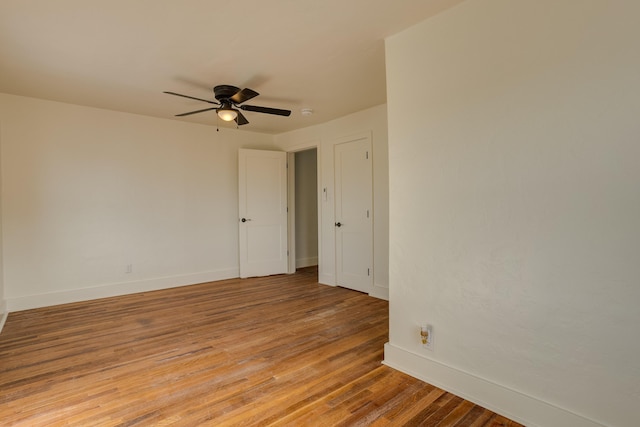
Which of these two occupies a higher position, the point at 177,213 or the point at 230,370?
the point at 177,213

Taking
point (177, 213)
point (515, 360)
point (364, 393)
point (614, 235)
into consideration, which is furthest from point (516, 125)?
point (177, 213)

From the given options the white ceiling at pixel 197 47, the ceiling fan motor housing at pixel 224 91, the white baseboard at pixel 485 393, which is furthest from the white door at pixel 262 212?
the white baseboard at pixel 485 393

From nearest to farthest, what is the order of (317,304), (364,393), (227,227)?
(364,393) < (317,304) < (227,227)

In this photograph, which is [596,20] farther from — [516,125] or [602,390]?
[602,390]

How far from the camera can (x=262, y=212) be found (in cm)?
571

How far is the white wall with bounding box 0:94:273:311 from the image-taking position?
3.91 m

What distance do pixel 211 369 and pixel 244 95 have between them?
2.35 metres

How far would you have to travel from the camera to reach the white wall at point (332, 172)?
4312 millimetres

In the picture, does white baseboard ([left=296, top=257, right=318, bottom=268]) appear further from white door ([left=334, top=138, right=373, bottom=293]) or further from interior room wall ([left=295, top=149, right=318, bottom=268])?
white door ([left=334, top=138, right=373, bottom=293])

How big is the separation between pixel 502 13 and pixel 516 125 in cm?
66

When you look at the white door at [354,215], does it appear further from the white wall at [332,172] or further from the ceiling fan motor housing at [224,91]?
the ceiling fan motor housing at [224,91]

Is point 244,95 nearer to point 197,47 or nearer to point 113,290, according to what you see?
point 197,47

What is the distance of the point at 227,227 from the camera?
5.55 metres

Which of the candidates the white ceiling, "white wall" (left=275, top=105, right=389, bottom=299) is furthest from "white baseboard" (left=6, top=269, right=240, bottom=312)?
the white ceiling
